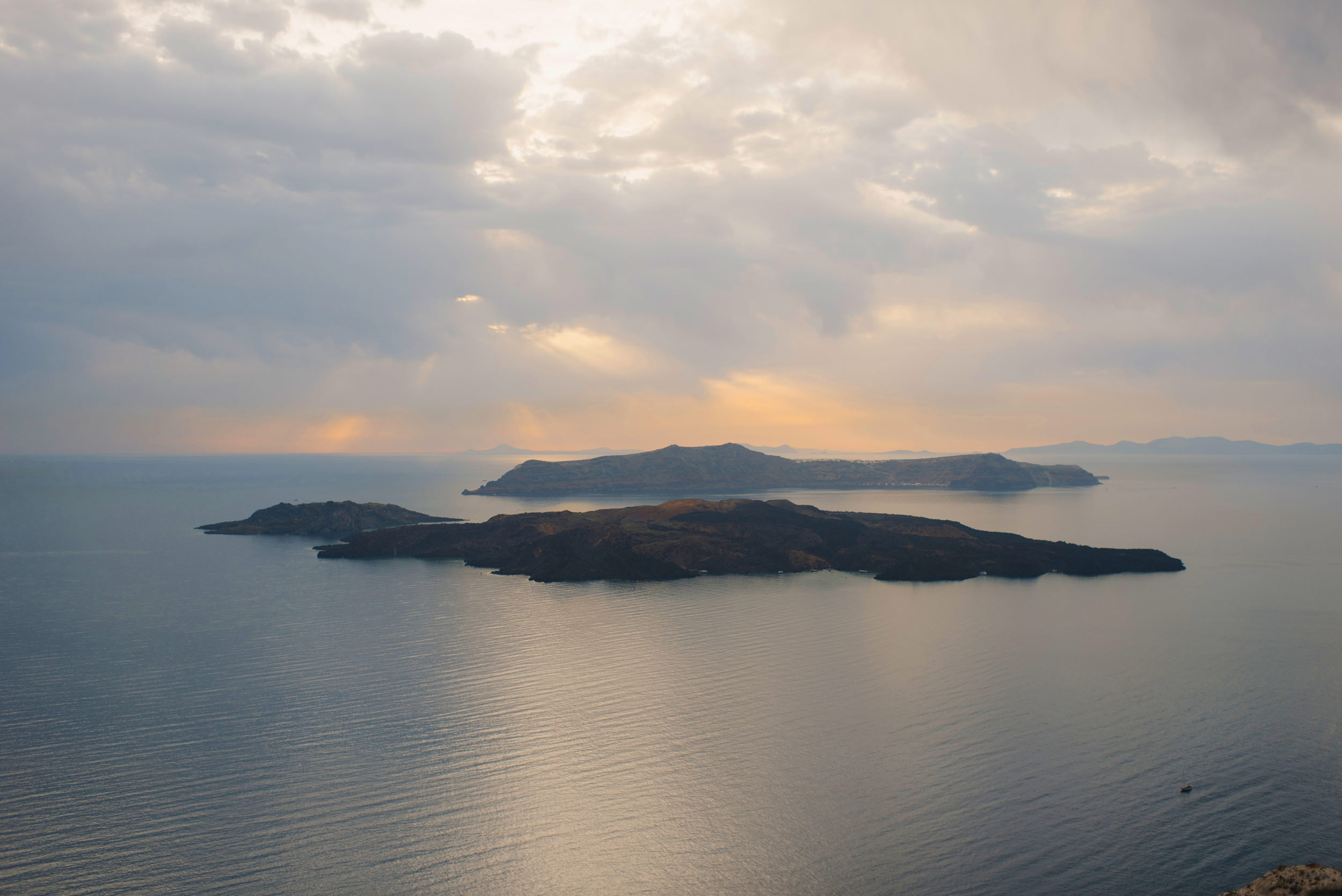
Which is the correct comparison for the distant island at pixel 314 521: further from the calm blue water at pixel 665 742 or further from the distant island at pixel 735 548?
the calm blue water at pixel 665 742

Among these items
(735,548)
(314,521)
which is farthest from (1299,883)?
(314,521)

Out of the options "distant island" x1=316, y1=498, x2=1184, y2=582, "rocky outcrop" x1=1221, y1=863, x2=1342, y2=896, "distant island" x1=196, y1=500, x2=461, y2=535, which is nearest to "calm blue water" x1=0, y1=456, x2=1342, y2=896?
"rocky outcrop" x1=1221, y1=863, x2=1342, y2=896

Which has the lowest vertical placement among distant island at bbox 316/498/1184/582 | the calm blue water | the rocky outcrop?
the calm blue water

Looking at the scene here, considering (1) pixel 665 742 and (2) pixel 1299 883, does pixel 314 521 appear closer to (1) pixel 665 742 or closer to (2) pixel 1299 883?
(1) pixel 665 742

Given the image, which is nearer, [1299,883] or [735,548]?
[1299,883]

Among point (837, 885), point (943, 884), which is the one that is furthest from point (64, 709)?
point (943, 884)

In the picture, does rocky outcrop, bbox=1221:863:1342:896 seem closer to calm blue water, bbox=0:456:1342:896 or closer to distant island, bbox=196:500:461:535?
calm blue water, bbox=0:456:1342:896
